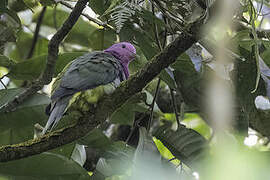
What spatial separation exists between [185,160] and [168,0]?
2.22 feet

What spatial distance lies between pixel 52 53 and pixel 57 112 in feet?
1.05

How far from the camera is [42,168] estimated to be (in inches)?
74.4

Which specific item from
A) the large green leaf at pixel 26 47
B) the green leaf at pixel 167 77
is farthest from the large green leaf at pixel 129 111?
the large green leaf at pixel 26 47

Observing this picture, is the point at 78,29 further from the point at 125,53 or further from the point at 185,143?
the point at 185,143

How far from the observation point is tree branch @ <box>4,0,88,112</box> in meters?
1.73

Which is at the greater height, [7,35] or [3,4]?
[3,4]

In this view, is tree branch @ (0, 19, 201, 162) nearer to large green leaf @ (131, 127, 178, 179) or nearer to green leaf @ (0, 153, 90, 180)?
green leaf @ (0, 153, 90, 180)

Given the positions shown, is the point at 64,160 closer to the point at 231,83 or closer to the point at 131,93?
the point at 131,93

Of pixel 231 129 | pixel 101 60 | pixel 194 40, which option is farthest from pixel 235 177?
pixel 101 60

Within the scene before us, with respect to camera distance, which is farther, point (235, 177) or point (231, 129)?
point (231, 129)

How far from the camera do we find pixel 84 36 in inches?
141

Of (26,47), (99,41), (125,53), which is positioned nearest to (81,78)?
(125,53)

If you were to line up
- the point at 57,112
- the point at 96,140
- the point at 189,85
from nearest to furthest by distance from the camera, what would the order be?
the point at 57,112
the point at 96,140
the point at 189,85

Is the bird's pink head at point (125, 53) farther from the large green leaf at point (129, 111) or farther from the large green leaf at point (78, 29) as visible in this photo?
the large green leaf at point (78, 29)
